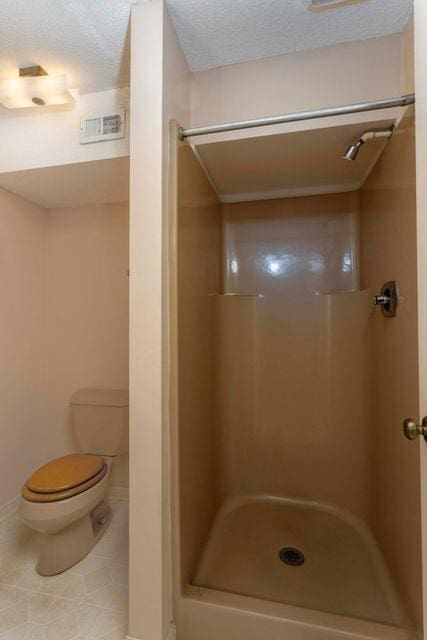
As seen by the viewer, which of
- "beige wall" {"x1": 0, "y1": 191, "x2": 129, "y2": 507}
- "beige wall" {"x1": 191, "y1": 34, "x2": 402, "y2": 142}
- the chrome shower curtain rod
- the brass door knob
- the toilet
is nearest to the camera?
the brass door knob

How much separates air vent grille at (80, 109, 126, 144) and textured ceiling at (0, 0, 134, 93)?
0.15 metres

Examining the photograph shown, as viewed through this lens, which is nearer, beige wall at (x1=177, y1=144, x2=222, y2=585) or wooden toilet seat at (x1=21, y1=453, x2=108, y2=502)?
beige wall at (x1=177, y1=144, x2=222, y2=585)

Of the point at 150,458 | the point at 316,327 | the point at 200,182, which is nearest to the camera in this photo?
the point at 150,458

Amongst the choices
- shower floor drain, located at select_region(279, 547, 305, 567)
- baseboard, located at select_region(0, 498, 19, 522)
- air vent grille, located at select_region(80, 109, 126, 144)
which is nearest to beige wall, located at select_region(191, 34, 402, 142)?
air vent grille, located at select_region(80, 109, 126, 144)

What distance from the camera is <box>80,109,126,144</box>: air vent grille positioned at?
4.88 feet

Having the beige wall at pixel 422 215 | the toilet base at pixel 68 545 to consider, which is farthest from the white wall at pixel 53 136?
the toilet base at pixel 68 545

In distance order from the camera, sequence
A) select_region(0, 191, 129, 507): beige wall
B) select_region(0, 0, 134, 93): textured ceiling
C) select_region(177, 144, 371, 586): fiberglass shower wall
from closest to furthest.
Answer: select_region(0, 0, 134, 93): textured ceiling
select_region(177, 144, 371, 586): fiberglass shower wall
select_region(0, 191, 129, 507): beige wall

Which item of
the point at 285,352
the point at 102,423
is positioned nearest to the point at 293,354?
the point at 285,352

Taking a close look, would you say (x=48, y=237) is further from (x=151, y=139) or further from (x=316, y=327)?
(x=316, y=327)

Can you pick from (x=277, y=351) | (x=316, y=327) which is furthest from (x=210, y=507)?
(x=316, y=327)

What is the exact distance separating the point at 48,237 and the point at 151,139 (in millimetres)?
1400

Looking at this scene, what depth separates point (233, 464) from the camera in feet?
6.42

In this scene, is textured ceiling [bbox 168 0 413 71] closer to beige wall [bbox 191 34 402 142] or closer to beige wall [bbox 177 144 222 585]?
beige wall [bbox 191 34 402 142]

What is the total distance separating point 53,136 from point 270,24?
1103 millimetres
